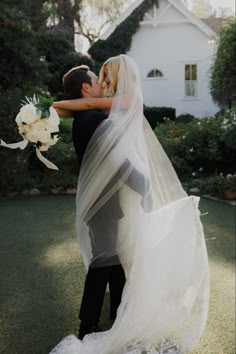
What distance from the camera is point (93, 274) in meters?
2.55

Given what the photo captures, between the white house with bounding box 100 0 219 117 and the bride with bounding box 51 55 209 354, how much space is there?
16.0 metres

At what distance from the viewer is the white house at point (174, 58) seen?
1781cm

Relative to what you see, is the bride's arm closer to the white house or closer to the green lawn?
the green lawn

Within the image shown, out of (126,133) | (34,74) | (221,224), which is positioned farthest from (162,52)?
(126,133)

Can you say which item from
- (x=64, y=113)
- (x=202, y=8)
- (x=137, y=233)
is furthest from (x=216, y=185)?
(x=202, y=8)

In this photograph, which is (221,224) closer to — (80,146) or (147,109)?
(80,146)

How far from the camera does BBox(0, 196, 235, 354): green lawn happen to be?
2.78 m

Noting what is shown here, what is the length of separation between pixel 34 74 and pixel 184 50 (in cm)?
1107

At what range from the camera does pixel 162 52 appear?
18.1 meters

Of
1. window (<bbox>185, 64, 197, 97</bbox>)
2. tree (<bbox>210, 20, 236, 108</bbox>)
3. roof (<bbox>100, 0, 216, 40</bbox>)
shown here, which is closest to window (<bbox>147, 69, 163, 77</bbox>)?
window (<bbox>185, 64, 197, 97</bbox>)

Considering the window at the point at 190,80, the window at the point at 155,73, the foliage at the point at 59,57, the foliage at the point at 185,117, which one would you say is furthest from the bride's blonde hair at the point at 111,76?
the window at the point at 190,80

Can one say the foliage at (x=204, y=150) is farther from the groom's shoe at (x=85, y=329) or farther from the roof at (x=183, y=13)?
the roof at (x=183, y=13)

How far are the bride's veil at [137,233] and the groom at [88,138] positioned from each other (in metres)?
0.04

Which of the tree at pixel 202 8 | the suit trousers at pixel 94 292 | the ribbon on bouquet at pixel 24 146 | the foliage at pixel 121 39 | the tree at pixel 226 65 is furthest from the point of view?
the tree at pixel 202 8
